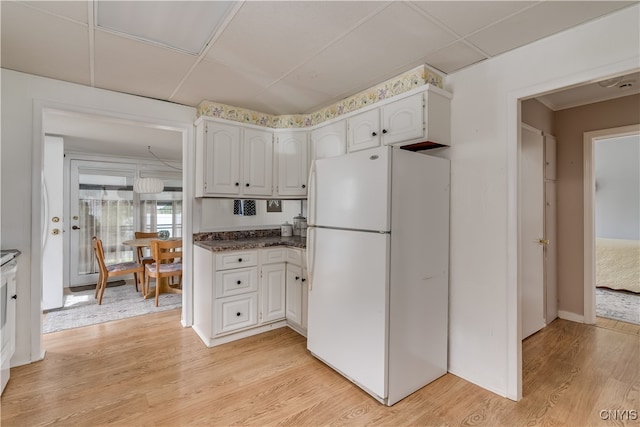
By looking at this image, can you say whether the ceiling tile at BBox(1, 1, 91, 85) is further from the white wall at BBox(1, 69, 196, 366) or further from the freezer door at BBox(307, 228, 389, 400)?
the freezer door at BBox(307, 228, 389, 400)

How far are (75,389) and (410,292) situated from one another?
2.37 meters

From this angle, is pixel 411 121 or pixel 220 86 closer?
pixel 411 121

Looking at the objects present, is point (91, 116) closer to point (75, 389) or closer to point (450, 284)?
point (75, 389)

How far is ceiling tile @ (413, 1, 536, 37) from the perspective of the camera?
1524 millimetres

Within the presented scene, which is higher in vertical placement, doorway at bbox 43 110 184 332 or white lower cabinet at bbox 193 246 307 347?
doorway at bbox 43 110 184 332

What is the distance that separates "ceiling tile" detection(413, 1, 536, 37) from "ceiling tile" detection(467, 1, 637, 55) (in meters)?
0.08

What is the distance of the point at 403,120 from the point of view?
2232 millimetres

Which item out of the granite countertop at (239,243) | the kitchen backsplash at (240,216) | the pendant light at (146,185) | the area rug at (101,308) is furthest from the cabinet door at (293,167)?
the pendant light at (146,185)

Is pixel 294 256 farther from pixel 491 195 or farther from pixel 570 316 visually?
pixel 570 316

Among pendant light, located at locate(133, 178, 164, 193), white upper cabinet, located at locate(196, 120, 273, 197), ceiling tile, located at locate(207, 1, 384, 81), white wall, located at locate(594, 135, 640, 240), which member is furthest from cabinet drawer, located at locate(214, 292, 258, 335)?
white wall, located at locate(594, 135, 640, 240)

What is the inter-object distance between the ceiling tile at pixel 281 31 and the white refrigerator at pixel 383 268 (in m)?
0.75

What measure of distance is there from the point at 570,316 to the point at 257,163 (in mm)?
3802

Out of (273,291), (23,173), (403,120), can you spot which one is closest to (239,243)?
(273,291)

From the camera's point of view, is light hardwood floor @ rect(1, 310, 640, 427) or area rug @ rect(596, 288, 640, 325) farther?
area rug @ rect(596, 288, 640, 325)
